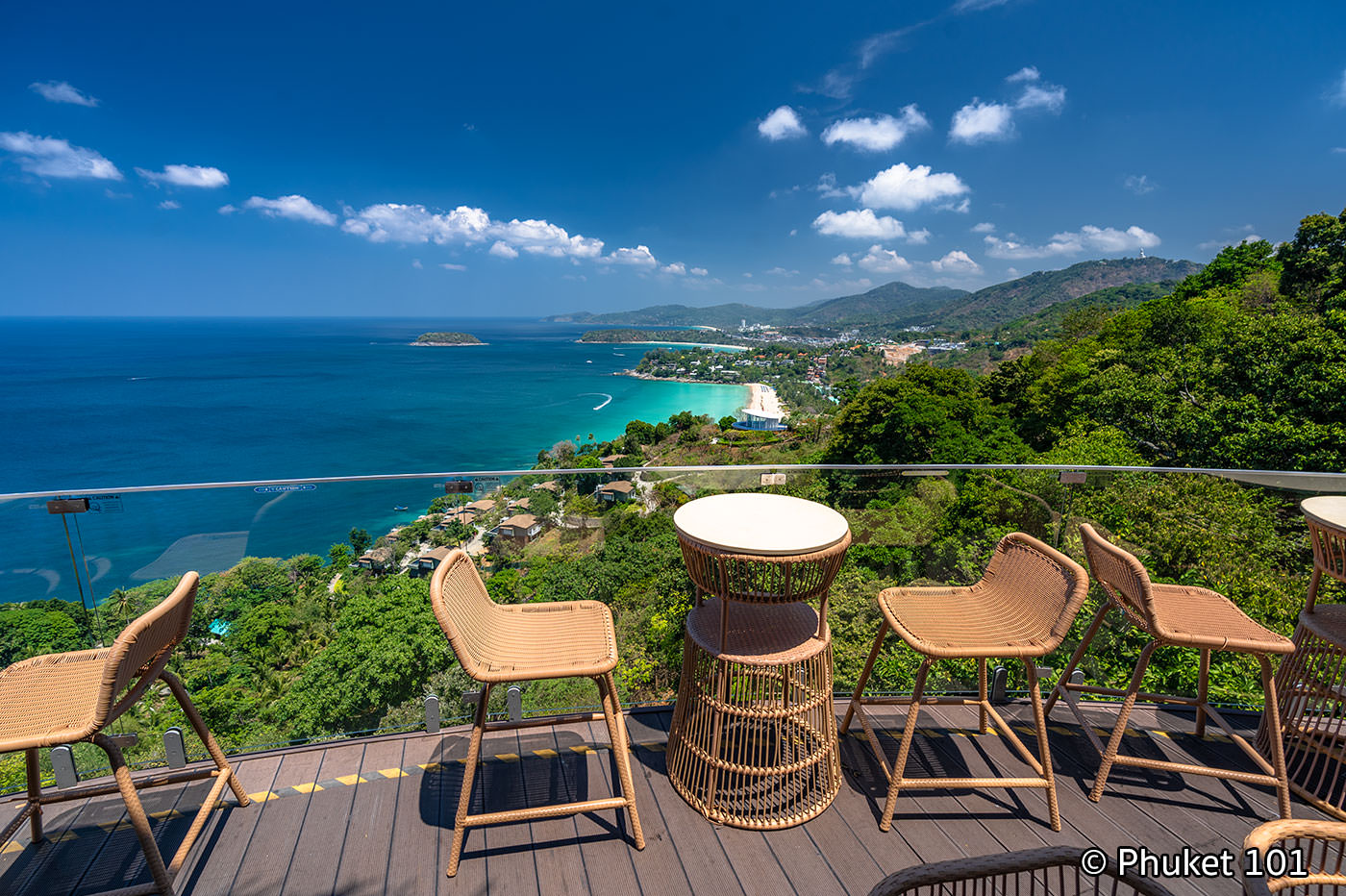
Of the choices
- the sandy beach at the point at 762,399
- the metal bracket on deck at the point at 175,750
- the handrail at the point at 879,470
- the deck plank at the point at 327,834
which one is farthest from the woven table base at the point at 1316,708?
the sandy beach at the point at 762,399

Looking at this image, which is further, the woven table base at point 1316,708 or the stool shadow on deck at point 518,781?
the woven table base at point 1316,708

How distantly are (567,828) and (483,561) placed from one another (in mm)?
1030

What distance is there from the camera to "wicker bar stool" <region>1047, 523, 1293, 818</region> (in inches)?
72.7

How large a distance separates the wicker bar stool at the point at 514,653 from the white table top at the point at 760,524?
49cm

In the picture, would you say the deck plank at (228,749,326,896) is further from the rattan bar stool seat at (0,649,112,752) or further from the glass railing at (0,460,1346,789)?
the rattan bar stool seat at (0,649,112,752)

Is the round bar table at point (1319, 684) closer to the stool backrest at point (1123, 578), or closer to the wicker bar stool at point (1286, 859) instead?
the stool backrest at point (1123, 578)

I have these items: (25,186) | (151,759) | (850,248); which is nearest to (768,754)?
(151,759)

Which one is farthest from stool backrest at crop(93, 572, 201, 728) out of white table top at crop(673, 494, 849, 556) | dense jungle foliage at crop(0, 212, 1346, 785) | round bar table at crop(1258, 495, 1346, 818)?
round bar table at crop(1258, 495, 1346, 818)

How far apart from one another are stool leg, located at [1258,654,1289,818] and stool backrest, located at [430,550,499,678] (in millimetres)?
2661

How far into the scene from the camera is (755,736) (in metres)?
1.85

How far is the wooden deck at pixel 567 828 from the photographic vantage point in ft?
5.41

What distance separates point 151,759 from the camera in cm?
213

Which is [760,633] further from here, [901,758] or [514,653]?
[514,653]

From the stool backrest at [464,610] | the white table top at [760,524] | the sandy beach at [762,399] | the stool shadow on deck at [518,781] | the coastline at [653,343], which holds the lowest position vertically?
the sandy beach at [762,399]
